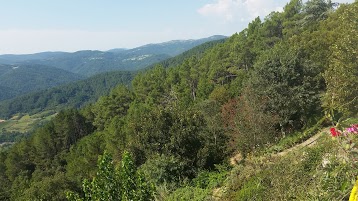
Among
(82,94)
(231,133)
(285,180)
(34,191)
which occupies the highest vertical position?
(285,180)

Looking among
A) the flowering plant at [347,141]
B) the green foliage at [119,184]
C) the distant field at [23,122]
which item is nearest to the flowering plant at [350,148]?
the flowering plant at [347,141]

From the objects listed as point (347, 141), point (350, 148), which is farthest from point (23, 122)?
point (350, 148)

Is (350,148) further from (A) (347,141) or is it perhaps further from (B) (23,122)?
(B) (23,122)

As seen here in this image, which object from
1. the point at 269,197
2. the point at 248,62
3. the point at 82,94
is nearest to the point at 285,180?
the point at 269,197

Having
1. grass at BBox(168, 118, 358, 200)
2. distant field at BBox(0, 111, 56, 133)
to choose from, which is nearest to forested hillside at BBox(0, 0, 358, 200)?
grass at BBox(168, 118, 358, 200)

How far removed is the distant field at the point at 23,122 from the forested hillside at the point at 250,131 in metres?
98.6

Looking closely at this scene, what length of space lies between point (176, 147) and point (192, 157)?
992mm

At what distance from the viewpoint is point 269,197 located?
22.5 ft

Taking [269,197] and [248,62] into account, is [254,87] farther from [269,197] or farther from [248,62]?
[248,62]

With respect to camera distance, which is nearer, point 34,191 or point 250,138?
point 250,138

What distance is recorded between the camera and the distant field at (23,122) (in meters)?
140

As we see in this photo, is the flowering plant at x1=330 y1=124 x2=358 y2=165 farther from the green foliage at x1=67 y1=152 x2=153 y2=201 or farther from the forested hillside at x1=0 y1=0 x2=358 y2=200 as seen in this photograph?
the green foliage at x1=67 y1=152 x2=153 y2=201

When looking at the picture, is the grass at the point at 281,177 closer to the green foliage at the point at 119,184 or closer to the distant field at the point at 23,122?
the green foliage at the point at 119,184

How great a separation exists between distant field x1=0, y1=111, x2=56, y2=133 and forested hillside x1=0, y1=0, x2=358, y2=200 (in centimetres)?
9865
